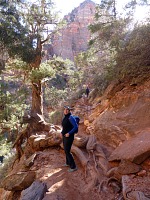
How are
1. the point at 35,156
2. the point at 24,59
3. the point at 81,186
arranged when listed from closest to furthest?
the point at 81,186 → the point at 35,156 → the point at 24,59

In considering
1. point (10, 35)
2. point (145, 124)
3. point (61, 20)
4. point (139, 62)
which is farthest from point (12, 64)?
point (145, 124)

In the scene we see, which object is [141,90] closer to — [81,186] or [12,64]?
[81,186]

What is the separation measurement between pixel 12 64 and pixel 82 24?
42370mm

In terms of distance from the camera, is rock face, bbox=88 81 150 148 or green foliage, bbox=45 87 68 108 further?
green foliage, bbox=45 87 68 108

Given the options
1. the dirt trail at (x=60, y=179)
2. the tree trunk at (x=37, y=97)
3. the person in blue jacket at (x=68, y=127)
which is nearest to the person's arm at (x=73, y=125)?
the person in blue jacket at (x=68, y=127)

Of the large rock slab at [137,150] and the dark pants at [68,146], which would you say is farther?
the dark pants at [68,146]

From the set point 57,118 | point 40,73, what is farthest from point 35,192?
point 57,118

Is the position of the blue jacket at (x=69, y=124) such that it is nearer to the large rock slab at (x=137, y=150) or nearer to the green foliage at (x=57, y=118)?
the large rock slab at (x=137, y=150)

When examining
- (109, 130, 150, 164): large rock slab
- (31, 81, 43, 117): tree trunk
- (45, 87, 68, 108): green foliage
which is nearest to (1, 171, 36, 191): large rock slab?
(109, 130, 150, 164): large rock slab

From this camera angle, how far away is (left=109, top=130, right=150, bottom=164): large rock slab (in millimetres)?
4160

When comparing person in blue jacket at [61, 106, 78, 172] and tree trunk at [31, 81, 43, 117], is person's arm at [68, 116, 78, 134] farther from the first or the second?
tree trunk at [31, 81, 43, 117]

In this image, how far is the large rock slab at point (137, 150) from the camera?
4.16 m

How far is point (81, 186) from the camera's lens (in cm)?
451

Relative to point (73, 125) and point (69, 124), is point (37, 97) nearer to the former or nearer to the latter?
point (69, 124)
